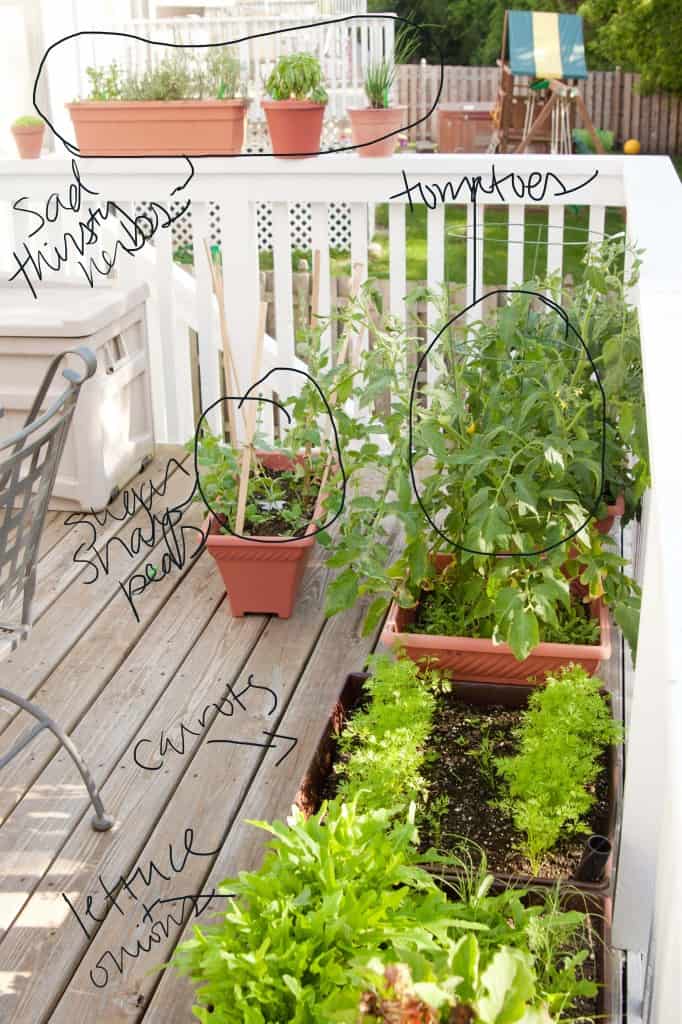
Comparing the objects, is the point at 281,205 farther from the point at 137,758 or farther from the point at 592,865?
the point at 592,865

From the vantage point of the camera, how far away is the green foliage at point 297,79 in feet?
11.5

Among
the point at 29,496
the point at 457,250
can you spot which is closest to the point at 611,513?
the point at 29,496

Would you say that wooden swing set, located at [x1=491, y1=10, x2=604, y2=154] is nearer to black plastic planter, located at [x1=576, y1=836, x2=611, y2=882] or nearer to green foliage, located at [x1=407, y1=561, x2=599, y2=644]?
green foliage, located at [x1=407, y1=561, x2=599, y2=644]

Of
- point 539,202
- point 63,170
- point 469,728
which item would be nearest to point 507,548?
point 469,728

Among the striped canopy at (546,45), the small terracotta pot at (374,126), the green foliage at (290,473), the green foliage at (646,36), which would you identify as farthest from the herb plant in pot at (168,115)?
the green foliage at (646,36)

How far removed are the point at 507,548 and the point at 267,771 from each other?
63 cm

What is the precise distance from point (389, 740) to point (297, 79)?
2.22 meters

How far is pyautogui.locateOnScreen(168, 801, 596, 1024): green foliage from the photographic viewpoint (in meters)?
1.21

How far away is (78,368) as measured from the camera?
Result: 3.32 meters

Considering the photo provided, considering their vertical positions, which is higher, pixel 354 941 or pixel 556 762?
pixel 354 941

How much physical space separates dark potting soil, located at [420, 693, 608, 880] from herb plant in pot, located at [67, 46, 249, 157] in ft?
6.78

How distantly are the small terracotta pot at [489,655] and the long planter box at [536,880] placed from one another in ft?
0.34

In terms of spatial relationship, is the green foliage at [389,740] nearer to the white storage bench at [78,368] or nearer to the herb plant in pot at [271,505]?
the herb plant in pot at [271,505]

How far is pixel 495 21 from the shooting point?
17.3 meters
